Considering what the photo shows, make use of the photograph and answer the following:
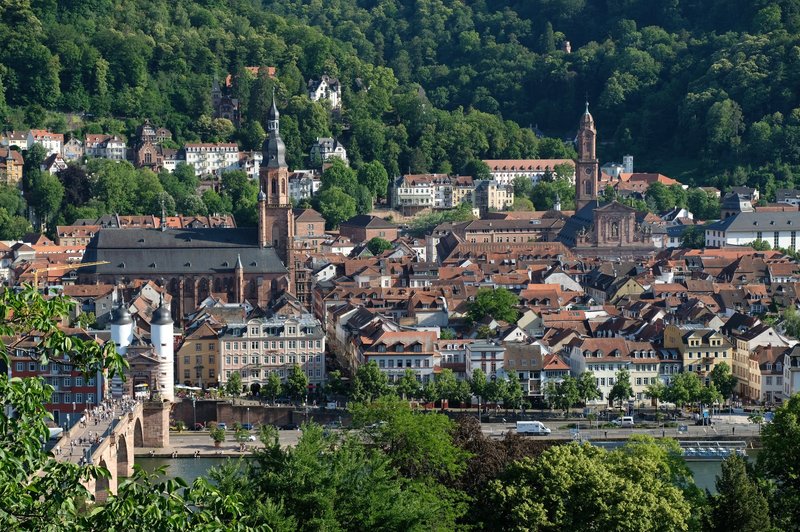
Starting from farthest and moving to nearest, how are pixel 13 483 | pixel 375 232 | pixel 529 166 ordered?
pixel 529 166 < pixel 375 232 < pixel 13 483

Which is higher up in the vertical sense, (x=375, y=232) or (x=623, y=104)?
(x=623, y=104)

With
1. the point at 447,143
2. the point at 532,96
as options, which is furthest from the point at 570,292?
the point at 532,96

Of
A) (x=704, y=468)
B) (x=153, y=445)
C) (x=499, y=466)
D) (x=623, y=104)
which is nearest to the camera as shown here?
(x=499, y=466)

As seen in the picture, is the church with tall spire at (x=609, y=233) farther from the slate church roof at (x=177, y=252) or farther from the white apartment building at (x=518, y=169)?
the slate church roof at (x=177, y=252)

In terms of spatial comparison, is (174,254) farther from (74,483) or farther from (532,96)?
(532,96)

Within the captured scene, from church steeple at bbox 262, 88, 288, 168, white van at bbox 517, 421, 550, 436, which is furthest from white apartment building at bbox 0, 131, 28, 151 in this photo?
white van at bbox 517, 421, 550, 436
